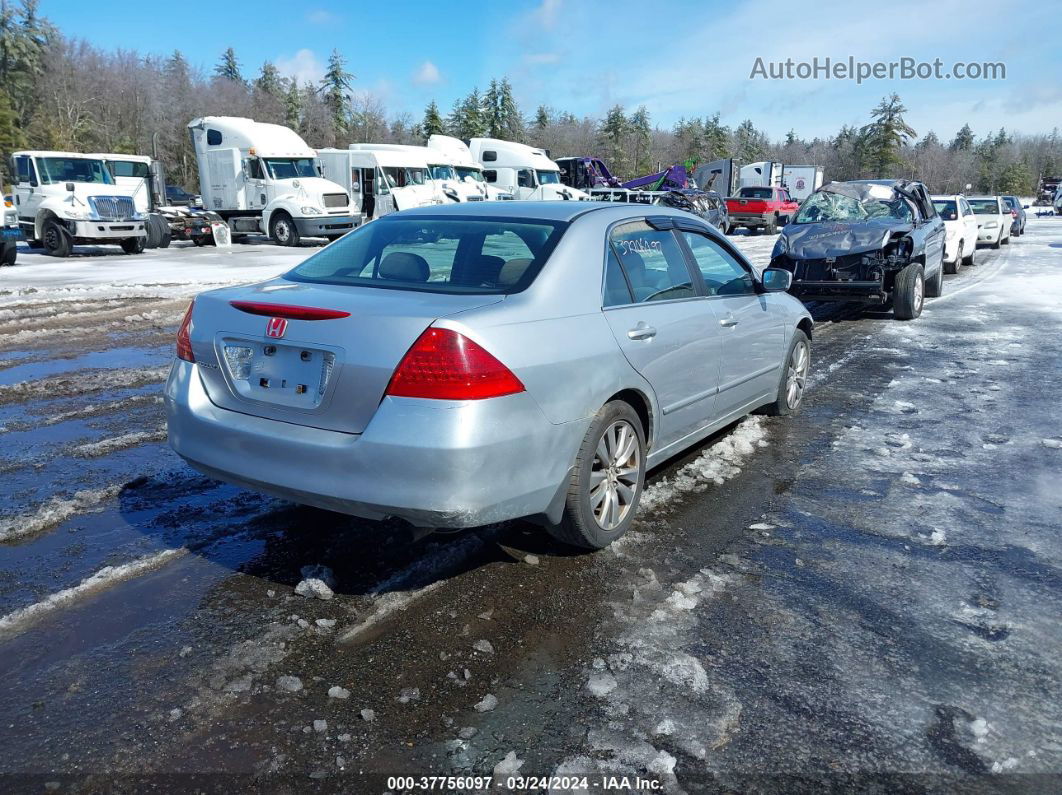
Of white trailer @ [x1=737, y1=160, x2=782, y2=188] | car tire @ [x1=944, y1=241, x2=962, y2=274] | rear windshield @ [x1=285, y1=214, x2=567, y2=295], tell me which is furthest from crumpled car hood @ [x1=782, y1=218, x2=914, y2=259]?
white trailer @ [x1=737, y1=160, x2=782, y2=188]

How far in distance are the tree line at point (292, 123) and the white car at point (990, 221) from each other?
26.5m

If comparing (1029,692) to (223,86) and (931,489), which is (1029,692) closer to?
(931,489)

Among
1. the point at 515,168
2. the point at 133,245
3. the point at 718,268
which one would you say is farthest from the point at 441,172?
the point at 718,268

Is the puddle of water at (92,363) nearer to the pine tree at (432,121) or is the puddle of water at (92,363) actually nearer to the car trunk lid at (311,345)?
the car trunk lid at (311,345)

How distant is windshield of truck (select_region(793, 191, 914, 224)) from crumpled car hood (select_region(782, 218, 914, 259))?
10.3 inches

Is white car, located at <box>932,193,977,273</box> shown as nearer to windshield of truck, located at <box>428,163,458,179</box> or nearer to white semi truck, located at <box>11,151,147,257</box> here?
windshield of truck, located at <box>428,163,458,179</box>

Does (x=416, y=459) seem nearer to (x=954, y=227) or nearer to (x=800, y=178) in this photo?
(x=954, y=227)

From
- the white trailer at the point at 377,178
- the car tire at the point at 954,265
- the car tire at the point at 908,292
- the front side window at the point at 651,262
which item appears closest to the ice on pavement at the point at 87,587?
the front side window at the point at 651,262

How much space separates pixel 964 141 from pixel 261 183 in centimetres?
14641

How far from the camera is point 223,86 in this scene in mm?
88500

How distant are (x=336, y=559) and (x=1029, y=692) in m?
2.80

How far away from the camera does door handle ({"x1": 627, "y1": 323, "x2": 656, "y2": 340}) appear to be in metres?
3.74

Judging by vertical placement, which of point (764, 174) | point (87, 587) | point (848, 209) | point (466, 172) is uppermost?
point (764, 174)

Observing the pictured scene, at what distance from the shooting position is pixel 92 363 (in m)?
7.63
